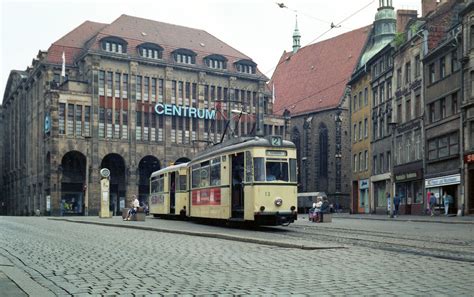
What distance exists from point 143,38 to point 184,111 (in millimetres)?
9662

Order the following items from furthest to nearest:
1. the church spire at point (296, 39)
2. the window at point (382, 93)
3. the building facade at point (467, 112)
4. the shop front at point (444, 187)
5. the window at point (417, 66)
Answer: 1. the church spire at point (296, 39)
2. the window at point (382, 93)
3. the window at point (417, 66)
4. the shop front at point (444, 187)
5. the building facade at point (467, 112)

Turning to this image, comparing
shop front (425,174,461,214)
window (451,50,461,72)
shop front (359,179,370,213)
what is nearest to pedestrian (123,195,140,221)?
shop front (425,174,461,214)

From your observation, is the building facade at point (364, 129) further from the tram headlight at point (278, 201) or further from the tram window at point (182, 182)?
the tram headlight at point (278, 201)

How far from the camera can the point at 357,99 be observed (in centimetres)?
6756

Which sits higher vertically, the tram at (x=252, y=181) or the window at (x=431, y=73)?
the window at (x=431, y=73)

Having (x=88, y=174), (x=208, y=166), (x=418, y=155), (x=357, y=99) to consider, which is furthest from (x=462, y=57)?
(x=88, y=174)

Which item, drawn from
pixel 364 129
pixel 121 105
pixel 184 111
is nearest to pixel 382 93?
pixel 364 129

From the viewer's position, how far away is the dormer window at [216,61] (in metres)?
84.0


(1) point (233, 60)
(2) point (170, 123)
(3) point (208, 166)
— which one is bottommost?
(3) point (208, 166)

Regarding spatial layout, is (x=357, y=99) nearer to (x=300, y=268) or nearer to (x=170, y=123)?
(x=170, y=123)

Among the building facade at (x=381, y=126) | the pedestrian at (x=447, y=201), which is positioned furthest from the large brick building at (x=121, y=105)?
the pedestrian at (x=447, y=201)

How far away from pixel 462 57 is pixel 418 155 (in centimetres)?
1021

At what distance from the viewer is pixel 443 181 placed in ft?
147

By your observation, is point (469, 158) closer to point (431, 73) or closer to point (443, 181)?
point (443, 181)
